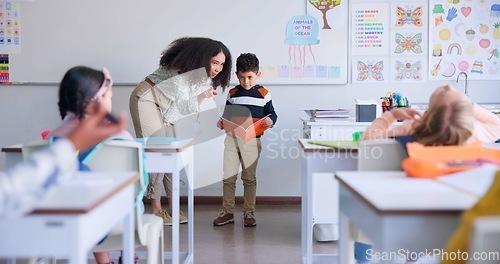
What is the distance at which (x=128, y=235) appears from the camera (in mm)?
1778

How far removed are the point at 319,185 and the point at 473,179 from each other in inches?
80.3

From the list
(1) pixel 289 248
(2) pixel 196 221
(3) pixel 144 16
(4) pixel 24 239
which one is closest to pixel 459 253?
(4) pixel 24 239

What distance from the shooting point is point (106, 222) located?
144 cm

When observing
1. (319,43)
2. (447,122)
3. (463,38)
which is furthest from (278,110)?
(447,122)

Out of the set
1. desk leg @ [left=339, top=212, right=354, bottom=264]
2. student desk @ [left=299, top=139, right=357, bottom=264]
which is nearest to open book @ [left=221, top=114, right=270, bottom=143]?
student desk @ [left=299, top=139, right=357, bottom=264]

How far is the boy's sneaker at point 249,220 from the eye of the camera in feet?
13.1

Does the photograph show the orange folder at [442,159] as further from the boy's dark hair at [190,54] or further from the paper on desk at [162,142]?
the boy's dark hair at [190,54]

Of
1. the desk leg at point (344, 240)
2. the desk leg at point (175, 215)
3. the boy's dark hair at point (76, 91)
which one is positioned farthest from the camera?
the desk leg at point (175, 215)

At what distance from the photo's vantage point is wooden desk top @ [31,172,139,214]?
1245 mm

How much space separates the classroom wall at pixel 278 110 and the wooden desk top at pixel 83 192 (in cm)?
298

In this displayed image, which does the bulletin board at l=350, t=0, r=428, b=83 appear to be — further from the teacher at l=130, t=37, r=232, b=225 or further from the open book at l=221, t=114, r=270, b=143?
the teacher at l=130, t=37, r=232, b=225

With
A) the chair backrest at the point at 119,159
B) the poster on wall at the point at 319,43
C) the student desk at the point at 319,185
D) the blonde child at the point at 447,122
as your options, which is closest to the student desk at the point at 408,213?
the blonde child at the point at 447,122

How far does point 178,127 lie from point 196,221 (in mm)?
737

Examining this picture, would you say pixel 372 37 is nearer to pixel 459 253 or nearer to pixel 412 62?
pixel 412 62
